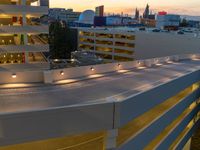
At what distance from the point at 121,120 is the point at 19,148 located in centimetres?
529

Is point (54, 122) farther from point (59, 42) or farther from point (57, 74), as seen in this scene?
point (59, 42)

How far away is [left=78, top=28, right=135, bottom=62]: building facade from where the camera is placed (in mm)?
76312

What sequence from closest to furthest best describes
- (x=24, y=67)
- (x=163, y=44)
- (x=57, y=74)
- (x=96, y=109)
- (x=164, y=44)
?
(x=96, y=109), (x=57, y=74), (x=24, y=67), (x=164, y=44), (x=163, y=44)

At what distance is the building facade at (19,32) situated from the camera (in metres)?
37.4

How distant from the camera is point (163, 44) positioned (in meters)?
65.7

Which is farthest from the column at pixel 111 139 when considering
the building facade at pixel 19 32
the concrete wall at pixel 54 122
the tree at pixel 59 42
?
the tree at pixel 59 42

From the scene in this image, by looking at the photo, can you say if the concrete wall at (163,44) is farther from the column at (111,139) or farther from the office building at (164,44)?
the column at (111,139)

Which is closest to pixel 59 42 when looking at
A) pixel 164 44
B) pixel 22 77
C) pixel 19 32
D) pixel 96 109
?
pixel 164 44

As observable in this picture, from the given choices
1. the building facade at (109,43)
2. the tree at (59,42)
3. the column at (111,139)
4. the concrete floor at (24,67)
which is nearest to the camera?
the column at (111,139)

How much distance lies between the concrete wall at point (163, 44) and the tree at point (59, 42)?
2116cm

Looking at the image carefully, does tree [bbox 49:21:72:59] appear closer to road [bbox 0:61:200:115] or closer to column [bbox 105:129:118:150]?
road [bbox 0:61:200:115]

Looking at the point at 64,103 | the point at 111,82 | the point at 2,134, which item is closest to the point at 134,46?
the point at 111,82

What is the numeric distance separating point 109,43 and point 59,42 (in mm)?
14752

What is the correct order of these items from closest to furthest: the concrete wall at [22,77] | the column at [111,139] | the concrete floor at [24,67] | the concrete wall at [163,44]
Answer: the column at [111,139] → the concrete wall at [22,77] → the concrete floor at [24,67] → the concrete wall at [163,44]
